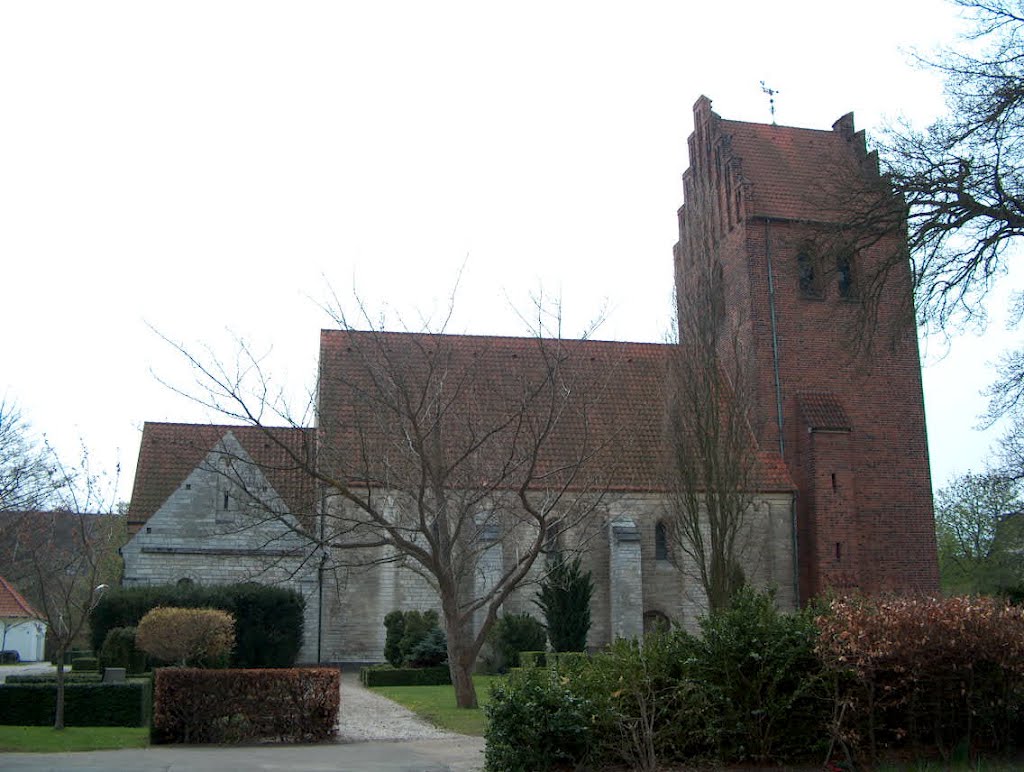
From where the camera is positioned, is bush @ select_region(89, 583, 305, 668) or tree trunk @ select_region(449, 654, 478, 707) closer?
tree trunk @ select_region(449, 654, 478, 707)

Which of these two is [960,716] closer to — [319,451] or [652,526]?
[319,451]

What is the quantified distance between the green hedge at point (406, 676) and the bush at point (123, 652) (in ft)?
18.2

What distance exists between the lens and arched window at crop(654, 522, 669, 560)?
108 feet

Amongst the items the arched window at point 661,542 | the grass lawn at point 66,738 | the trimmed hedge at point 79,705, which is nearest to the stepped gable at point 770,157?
the arched window at point 661,542

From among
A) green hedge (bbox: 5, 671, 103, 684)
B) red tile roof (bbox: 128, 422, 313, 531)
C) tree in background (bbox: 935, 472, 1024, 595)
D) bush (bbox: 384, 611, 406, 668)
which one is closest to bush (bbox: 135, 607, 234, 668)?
green hedge (bbox: 5, 671, 103, 684)

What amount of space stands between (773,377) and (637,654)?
2163 cm

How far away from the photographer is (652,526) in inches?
1300

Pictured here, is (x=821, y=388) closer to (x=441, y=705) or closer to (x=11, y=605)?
(x=441, y=705)

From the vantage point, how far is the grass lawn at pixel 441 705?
56.2 ft

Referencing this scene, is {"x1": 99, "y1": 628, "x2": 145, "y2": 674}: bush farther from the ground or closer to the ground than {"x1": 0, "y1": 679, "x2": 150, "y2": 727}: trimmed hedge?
farther from the ground

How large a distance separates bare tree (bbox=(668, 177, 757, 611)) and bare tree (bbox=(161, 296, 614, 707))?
272cm

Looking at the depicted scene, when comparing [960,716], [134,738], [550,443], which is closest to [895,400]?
[550,443]

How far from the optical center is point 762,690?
12.3m

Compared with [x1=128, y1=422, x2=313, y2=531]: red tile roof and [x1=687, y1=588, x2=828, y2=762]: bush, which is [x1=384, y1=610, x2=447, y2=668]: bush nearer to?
[x1=128, y1=422, x2=313, y2=531]: red tile roof
